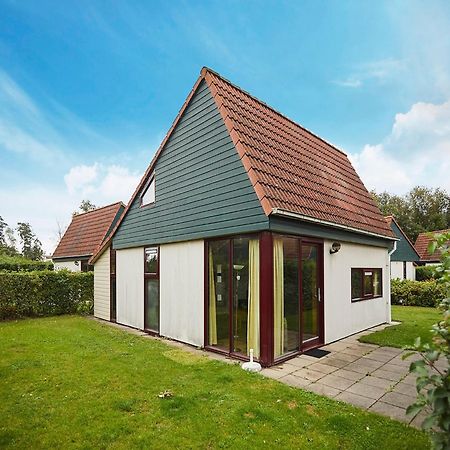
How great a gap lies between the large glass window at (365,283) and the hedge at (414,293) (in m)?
7.90

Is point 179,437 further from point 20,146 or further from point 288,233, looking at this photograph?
point 20,146

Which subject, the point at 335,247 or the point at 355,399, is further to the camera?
the point at 335,247

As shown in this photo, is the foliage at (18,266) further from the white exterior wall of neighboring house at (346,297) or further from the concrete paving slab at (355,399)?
the concrete paving slab at (355,399)

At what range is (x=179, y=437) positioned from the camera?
3.88 m

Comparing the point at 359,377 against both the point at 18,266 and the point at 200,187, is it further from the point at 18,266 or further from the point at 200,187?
the point at 18,266

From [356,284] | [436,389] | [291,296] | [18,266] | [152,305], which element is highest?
[436,389]

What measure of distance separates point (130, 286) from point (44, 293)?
5195mm

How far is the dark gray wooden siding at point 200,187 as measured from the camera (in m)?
6.80

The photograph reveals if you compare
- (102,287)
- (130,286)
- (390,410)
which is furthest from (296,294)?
(102,287)

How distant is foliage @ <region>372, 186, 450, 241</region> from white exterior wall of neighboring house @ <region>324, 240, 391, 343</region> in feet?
113

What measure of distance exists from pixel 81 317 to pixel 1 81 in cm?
931

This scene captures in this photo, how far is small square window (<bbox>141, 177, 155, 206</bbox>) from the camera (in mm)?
10237

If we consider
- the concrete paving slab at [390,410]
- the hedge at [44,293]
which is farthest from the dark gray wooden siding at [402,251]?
the concrete paving slab at [390,410]

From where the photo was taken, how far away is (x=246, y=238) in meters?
6.89
